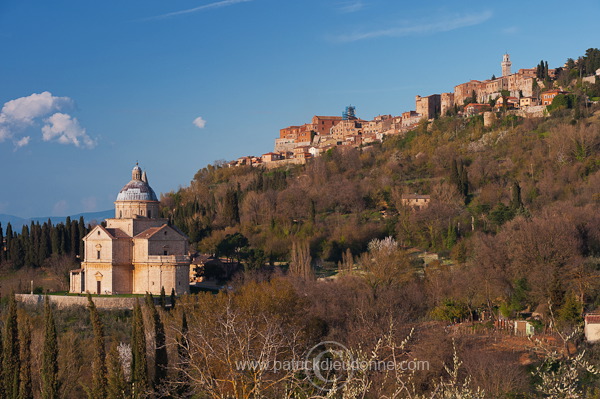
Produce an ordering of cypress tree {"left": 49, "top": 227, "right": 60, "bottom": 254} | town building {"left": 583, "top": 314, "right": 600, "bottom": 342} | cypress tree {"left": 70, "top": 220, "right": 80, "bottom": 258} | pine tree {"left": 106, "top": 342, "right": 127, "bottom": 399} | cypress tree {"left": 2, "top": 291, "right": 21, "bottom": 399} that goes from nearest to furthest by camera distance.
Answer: pine tree {"left": 106, "top": 342, "right": 127, "bottom": 399}
cypress tree {"left": 2, "top": 291, "right": 21, "bottom": 399}
town building {"left": 583, "top": 314, "right": 600, "bottom": 342}
cypress tree {"left": 49, "top": 227, "right": 60, "bottom": 254}
cypress tree {"left": 70, "top": 220, "right": 80, "bottom": 258}

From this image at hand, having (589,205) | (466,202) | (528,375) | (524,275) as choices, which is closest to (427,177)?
(466,202)

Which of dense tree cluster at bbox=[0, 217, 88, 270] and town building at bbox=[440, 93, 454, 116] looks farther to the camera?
town building at bbox=[440, 93, 454, 116]

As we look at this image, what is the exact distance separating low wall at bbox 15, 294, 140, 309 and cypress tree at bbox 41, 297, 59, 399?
12.5 m

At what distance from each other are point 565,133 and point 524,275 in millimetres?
25534

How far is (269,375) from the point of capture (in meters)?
19.2

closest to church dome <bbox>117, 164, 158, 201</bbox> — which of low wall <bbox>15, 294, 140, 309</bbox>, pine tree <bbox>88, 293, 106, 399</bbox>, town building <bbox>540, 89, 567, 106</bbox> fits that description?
low wall <bbox>15, 294, 140, 309</bbox>

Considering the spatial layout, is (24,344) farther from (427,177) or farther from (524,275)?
(427,177)

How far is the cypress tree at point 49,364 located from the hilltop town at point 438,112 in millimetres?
50742

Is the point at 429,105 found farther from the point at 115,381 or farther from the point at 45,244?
the point at 115,381

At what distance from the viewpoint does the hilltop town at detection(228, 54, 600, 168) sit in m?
67.3

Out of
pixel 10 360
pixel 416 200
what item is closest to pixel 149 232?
pixel 10 360

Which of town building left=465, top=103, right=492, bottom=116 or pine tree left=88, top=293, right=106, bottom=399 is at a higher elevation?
town building left=465, top=103, right=492, bottom=116

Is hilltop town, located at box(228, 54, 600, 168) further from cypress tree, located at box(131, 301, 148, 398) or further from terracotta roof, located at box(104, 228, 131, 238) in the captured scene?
cypress tree, located at box(131, 301, 148, 398)

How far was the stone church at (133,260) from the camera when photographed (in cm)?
3656
